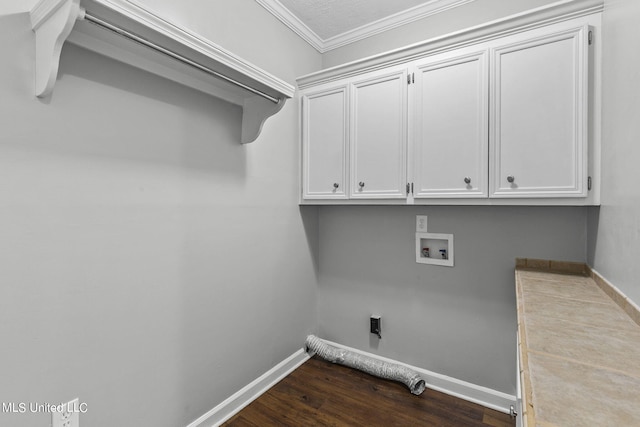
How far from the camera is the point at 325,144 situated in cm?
212

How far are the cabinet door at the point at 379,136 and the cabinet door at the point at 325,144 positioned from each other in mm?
82

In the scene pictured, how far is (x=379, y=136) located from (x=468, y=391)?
1.70m

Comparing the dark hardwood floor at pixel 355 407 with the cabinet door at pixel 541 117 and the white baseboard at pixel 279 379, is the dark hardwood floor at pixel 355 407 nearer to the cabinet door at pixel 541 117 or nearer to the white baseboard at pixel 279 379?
the white baseboard at pixel 279 379

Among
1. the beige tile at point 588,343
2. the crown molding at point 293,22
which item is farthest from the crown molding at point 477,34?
the beige tile at point 588,343

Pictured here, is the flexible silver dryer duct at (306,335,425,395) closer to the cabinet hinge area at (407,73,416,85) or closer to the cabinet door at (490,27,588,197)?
the cabinet door at (490,27,588,197)

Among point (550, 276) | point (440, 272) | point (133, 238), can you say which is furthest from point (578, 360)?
point (133, 238)

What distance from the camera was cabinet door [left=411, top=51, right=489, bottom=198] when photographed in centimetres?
158

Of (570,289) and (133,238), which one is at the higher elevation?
(133,238)

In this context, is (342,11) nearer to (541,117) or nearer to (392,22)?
(392,22)

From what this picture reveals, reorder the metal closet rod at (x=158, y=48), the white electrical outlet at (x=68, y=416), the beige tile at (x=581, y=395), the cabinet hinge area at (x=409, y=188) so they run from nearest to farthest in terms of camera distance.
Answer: the beige tile at (x=581, y=395) < the metal closet rod at (x=158, y=48) < the white electrical outlet at (x=68, y=416) < the cabinet hinge area at (x=409, y=188)

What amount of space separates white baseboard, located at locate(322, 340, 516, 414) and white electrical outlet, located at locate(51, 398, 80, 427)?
6.11ft

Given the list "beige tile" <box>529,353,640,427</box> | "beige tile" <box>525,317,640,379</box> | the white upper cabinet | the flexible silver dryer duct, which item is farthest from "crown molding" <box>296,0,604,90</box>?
the flexible silver dryer duct

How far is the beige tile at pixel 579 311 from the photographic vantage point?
33.9 inches

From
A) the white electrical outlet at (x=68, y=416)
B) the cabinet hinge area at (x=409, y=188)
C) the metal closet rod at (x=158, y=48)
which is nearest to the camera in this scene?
the metal closet rod at (x=158, y=48)
